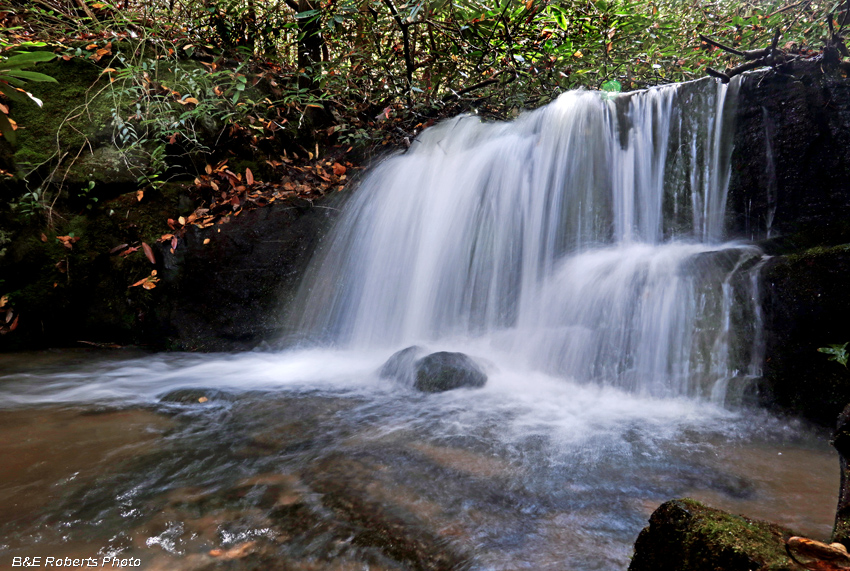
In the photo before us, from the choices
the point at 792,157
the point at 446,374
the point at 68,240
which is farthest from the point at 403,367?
the point at 68,240

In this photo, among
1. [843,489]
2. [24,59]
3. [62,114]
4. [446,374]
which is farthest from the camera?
[62,114]

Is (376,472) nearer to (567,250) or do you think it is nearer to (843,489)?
(843,489)

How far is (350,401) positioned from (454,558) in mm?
1800

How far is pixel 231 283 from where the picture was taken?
4805mm

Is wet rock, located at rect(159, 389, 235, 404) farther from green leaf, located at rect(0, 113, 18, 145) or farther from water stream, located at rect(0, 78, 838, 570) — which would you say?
green leaf, located at rect(0, 113, 18, 145)

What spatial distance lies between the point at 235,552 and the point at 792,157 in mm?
4165

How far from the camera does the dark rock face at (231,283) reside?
15.5 ft

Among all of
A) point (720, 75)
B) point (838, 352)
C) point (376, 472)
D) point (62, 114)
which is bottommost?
point (376, 472)

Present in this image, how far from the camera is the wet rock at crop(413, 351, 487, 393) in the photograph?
3.39 meters

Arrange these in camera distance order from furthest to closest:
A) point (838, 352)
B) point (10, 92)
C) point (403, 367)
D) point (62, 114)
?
point (62, 114)
point (403, 367)
point (838, 352)
point (10, 92)

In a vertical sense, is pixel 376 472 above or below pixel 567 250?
below

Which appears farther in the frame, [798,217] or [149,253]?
[149,253]

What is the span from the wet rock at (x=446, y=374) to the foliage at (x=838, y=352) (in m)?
1.96

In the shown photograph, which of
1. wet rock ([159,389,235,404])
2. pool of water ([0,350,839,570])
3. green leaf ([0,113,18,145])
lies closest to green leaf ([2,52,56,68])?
green leaf ([0,113,18,145])
